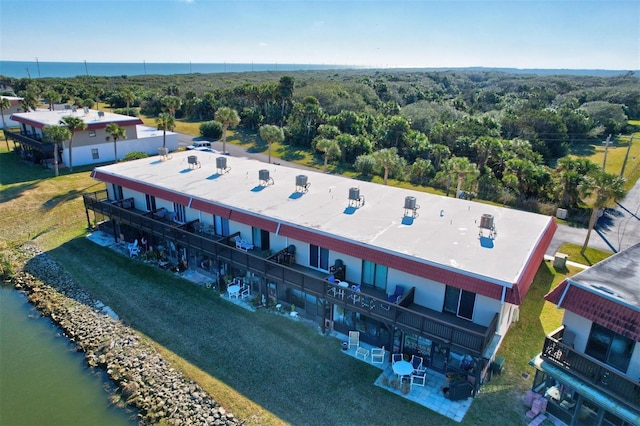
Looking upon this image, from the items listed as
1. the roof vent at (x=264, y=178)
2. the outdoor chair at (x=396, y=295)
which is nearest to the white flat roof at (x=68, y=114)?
the roof vent at (x=264, y=178)

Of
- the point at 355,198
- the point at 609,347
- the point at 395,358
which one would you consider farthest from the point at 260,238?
the point at 609,347

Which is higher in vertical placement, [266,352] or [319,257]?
[319,257]

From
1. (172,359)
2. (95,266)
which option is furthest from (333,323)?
(95,266)

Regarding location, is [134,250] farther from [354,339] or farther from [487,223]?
[487,223]

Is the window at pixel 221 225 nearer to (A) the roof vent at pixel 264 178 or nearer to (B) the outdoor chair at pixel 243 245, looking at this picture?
(B) the outdoor chair at pixel 243 245

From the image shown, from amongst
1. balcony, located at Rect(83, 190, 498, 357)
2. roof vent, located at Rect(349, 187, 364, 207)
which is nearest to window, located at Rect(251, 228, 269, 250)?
balcony, located at Rect(83, 190, 498, 357)

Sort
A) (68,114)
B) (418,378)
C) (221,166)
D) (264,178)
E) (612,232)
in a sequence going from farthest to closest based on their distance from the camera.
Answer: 1. (68,114)
2. (612,232)
3. (221,166)
4. (264,178)
5. (418,378)

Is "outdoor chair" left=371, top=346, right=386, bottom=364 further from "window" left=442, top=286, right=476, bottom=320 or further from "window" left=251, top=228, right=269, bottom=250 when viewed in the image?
"window" left=251, top=228, right=269, bottom=250
